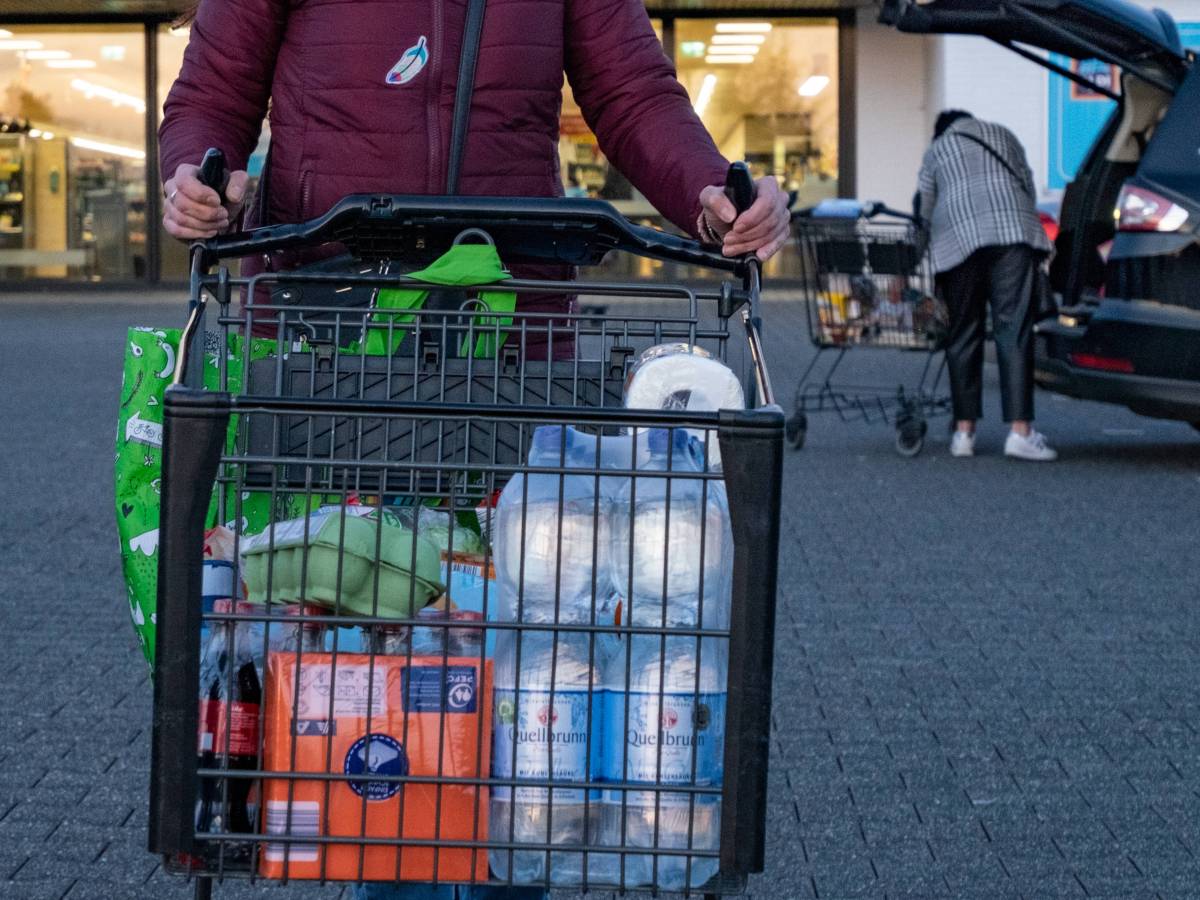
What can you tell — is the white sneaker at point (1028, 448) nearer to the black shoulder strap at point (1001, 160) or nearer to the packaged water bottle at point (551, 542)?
the black shoulder strap at point (1001, 160)

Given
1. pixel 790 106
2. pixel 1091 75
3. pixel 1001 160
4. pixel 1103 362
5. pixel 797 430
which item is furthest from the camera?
pixel 790 106

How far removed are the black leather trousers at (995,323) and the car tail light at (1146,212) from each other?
2.35 feet

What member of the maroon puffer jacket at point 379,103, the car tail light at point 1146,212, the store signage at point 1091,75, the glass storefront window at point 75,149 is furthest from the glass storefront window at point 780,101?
the maroon puffer jacket at point 379,103

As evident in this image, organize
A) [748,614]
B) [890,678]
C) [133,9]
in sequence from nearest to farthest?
[748,614]
[890,678]
[133,9]

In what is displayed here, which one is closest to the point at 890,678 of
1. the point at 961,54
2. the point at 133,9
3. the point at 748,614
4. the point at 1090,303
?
the point at 748,614

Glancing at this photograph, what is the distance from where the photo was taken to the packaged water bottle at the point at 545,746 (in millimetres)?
2035

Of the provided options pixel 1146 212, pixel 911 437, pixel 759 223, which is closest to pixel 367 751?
pixel 759 223

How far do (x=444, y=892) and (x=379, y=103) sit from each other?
48.8 inches

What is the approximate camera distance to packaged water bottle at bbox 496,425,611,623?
203cm

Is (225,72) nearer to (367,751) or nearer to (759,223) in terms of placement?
(759,223)

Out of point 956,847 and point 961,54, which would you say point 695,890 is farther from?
point 961,54

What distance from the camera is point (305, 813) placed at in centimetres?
205

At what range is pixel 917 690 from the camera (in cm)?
549

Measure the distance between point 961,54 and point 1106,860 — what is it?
19.2 metres
